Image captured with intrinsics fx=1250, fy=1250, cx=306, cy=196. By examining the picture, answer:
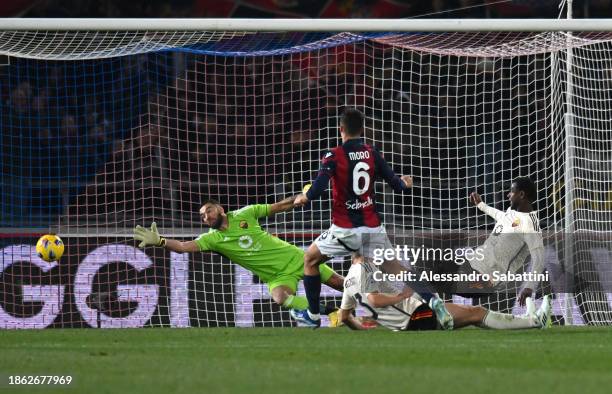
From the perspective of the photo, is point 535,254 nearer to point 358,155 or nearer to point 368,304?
point 368,304

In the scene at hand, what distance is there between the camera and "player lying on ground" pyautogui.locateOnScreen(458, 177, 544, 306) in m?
11.7

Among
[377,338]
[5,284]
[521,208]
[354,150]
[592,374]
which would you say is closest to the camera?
[592,374]

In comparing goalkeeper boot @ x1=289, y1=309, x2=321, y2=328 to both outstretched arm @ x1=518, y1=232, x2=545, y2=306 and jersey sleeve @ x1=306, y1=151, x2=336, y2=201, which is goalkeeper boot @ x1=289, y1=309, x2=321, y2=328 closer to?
jersey sleeve @ x1=306, y1=151, x2=336, y2=201

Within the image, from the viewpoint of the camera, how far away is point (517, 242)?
38.8ft

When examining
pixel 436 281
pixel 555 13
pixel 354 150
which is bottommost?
pixel 436 281

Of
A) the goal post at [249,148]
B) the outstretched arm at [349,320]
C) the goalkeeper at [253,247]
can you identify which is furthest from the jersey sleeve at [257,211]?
the outstretched arm at [349,320]

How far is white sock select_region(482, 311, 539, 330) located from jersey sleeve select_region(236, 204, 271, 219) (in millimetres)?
2633

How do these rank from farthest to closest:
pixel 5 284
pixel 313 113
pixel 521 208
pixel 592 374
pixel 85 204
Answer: pixel 313 113 → pixel 85 204 → pixel 5 284 → pixel 521 208 → pixel 592 374

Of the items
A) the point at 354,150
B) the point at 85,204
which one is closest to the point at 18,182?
the point at 85,204

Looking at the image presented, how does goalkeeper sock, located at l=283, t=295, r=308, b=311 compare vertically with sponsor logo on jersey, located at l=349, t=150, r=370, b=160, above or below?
below

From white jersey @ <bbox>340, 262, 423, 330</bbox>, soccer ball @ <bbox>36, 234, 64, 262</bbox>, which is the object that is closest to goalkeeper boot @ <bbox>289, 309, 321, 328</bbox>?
white jersey @ <bbox>340, 262, 423, 330</bbox>

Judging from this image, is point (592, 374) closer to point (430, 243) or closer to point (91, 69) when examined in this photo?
point (430, 243)

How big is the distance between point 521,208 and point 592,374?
4.93 meters

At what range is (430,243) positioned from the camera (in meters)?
13.2
